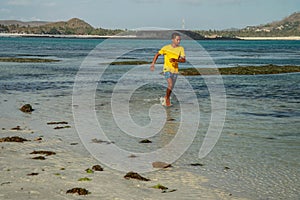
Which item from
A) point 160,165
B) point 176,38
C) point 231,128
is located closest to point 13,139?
point 160,165

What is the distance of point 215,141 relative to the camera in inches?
536

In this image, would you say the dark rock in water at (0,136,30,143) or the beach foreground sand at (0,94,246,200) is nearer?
the beach foreground sand at (0,94,246,200)

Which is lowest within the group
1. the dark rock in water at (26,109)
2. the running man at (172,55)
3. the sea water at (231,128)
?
the sea water at (231,128)

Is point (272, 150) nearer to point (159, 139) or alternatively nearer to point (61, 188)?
point (159, 139)

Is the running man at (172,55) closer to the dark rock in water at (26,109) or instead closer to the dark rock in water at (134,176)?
the dark rock in water at (26,109)

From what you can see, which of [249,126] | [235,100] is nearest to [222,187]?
[249,126]

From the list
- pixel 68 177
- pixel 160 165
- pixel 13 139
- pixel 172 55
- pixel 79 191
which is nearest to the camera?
pixel 79 191

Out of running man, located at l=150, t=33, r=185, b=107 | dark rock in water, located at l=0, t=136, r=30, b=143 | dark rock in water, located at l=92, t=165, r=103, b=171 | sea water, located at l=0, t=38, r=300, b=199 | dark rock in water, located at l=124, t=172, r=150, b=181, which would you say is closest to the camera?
dark rock in water, located at l=124, t=172, r=150, b=181

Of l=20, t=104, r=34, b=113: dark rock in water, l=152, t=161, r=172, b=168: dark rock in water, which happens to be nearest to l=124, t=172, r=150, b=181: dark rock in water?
l=152, t=161, r=172, b=168: dark rock in water

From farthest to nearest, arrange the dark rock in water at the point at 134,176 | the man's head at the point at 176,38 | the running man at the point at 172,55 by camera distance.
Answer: the running man at the point at 172,55
the man's head at the point at 176,38
the dark rock in water at the point at 134,176

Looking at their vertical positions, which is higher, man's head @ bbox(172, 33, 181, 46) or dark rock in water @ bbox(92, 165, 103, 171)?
man's head @ bbox(172, 33, 181, 46)

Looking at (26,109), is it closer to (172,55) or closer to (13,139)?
(13,139)

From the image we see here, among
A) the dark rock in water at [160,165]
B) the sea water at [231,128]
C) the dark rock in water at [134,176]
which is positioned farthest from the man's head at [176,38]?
the dark rock in water at [134,176]

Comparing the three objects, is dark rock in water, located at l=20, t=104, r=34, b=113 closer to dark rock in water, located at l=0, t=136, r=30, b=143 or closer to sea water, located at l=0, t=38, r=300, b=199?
sea water, located at l=0, t=38, r=300, b=199
